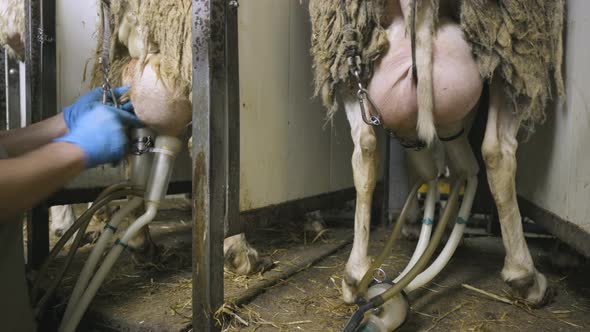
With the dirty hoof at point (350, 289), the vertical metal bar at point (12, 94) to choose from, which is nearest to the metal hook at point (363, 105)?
the dirty hoof at point (350, 289)

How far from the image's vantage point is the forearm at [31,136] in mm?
1332

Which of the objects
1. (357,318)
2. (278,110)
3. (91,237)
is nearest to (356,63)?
(278,110)

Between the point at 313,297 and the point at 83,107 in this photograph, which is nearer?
the point at 83,107

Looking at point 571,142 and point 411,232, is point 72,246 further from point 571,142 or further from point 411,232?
point 571,142

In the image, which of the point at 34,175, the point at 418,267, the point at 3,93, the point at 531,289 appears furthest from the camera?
the point at 3,93

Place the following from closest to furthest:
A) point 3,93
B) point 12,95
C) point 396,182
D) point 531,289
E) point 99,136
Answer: point 99,136, point 531,289, point 396,182, point 12,95, point 3,93

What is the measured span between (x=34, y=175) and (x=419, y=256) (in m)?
1.18

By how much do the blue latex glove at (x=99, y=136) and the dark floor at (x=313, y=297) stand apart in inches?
20.7

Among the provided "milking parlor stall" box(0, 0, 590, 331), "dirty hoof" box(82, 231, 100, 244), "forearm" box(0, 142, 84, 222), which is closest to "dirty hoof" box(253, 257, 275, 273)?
"milking parlor stall" box(0, 0, 590, 331)

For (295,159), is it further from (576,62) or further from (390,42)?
(576,62)

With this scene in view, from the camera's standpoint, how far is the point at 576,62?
1.46 metres

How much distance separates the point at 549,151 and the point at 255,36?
116 centimetres

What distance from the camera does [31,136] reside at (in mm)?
1377

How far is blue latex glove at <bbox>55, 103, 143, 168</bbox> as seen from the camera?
1.16m
